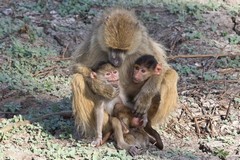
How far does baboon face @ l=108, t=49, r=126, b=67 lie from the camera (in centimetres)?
668

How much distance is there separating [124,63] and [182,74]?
2.17 meters

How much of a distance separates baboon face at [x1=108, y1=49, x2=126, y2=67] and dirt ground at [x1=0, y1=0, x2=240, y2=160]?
0.89 meters

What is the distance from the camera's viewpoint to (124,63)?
6.95m

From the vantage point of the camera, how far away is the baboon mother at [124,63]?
669cm

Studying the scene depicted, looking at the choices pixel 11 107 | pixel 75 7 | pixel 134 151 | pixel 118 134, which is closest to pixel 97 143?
pixel 118 134

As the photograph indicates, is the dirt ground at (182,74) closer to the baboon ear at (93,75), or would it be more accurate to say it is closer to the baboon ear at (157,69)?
the baboon ear at (93,75)

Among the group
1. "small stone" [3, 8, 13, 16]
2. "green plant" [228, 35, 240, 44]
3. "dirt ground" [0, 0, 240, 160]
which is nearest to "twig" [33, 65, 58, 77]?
"dirt ground" [0, 0, 240, 160]

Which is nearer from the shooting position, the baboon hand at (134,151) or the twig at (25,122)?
the baboon hand at (134,151)

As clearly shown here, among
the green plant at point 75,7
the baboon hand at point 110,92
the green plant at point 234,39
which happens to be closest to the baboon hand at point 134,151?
the baboon hand at point 110,92

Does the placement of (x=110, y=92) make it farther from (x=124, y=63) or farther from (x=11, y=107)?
(x=11, y=107)

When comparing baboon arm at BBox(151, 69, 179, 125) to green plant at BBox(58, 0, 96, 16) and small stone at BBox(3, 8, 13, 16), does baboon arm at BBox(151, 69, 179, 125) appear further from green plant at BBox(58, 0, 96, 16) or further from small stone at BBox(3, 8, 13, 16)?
small stone at BBox(3, 8, 13, 16)

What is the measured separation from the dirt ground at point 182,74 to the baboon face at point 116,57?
2.93ft

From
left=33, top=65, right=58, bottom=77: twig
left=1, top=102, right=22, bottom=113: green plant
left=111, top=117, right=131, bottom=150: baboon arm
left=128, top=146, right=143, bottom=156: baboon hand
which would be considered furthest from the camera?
left=33, top=65, right=58, bottom=77: twig

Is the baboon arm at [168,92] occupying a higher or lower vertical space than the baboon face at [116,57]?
lower
